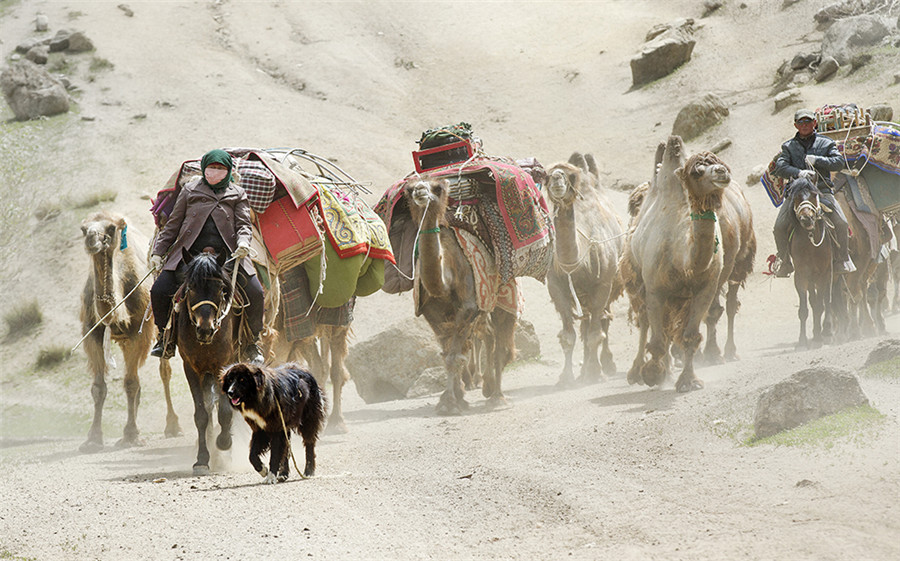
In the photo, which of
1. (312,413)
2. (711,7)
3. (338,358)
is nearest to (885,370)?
(312,413)

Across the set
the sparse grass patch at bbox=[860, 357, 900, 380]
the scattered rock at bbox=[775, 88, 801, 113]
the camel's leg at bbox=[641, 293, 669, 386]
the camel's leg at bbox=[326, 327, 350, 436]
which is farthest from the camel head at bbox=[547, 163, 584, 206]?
the scattered rock at bbox=[775, 88, 801, 113]

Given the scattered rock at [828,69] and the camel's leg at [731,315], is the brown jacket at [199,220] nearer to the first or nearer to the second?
the camel's leg at [731,315]

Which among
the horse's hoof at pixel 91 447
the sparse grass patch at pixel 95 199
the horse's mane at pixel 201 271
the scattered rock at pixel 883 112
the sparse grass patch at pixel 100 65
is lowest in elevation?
the sparse grass patch at pixel 95 199

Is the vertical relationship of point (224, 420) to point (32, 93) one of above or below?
above

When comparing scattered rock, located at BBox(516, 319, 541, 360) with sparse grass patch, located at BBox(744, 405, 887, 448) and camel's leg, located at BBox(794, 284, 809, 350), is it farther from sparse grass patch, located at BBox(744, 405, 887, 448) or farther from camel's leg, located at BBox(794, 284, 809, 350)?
sparse grass patch, located at BBox(744, 405, 887, 448)

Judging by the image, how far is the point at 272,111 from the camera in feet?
107

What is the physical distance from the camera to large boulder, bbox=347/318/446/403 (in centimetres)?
1416

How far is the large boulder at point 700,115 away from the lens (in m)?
29.4

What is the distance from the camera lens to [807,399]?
21.1 feet

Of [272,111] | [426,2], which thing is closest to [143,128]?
[272,111]

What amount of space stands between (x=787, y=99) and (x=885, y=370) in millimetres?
22655

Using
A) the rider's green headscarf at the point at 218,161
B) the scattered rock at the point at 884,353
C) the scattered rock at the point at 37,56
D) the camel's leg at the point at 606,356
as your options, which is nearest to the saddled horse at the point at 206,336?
the rider's green headscarf at the point at 218,161

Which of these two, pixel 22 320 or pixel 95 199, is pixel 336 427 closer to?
pixel 22 320

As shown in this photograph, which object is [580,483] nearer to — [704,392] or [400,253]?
[704,392]
